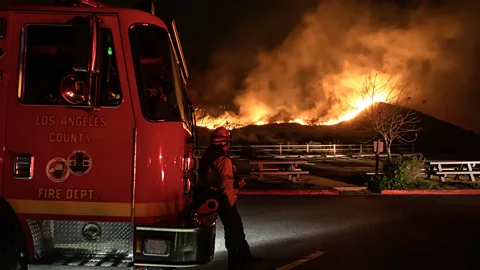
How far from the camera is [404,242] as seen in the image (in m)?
6.62

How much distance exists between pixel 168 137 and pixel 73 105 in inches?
29.5

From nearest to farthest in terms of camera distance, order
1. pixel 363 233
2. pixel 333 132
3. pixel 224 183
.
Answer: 1. pixel 224 183
2. pixel 363 233
3. pixel 333 132

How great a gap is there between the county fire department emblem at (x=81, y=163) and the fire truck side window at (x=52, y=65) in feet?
1.39

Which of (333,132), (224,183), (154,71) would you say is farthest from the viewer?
(333,132)

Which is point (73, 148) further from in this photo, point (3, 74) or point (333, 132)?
point (333, 132)

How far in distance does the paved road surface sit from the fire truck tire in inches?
103

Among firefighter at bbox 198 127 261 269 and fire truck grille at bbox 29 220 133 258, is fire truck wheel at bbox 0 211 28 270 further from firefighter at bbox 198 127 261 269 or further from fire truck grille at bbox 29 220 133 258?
firefighter at bbox 198 127 261 269

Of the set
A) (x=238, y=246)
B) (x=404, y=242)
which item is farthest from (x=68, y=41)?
(x=404, y=242)

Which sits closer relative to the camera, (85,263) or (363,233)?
(85,263)

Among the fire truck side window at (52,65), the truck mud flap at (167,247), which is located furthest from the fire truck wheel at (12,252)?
the fire truck side window at (52,65)

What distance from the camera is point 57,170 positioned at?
321 cm

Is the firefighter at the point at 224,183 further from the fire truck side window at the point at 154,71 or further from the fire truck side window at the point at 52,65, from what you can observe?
the fire truck side window at the point at 52,65

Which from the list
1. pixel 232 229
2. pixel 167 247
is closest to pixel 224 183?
pixel 232 229

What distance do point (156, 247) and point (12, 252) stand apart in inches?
45.9
